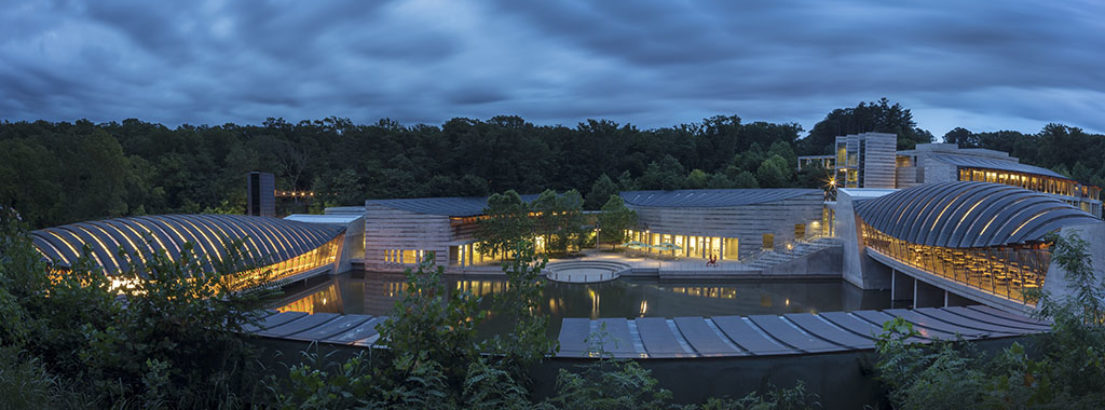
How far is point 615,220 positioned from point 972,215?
73.3 ft

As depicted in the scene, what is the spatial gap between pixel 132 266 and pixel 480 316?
4.43 metres

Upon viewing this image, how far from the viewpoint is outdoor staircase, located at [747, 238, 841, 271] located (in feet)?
107

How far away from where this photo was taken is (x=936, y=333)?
12.0 metres

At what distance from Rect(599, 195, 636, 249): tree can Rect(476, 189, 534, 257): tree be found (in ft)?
22.4

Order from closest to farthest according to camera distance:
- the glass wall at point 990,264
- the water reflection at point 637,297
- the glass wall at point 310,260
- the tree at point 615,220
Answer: the glass wall at point 990,264 < the water reflection at point 637,297 < the glass wall at point 310,260 < the tree at point 615,220

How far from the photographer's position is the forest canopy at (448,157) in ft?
164

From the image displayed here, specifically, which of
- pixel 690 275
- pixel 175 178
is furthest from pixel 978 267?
pixel 175 178

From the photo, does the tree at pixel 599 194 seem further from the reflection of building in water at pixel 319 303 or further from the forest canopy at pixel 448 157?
the reflection of building in water at pixel 319 303

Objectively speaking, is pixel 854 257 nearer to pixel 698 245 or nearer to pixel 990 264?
pixel 698 245

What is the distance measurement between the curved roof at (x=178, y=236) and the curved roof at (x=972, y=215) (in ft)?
76.3

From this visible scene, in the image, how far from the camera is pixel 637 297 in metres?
→ 27.3

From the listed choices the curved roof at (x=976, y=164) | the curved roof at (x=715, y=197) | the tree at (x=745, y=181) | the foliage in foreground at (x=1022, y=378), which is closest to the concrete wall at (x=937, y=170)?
the curved roof at (x=976, y=164)

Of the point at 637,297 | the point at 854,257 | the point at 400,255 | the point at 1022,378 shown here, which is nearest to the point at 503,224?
the point at 400,255

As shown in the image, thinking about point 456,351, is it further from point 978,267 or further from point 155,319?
point 978,267
